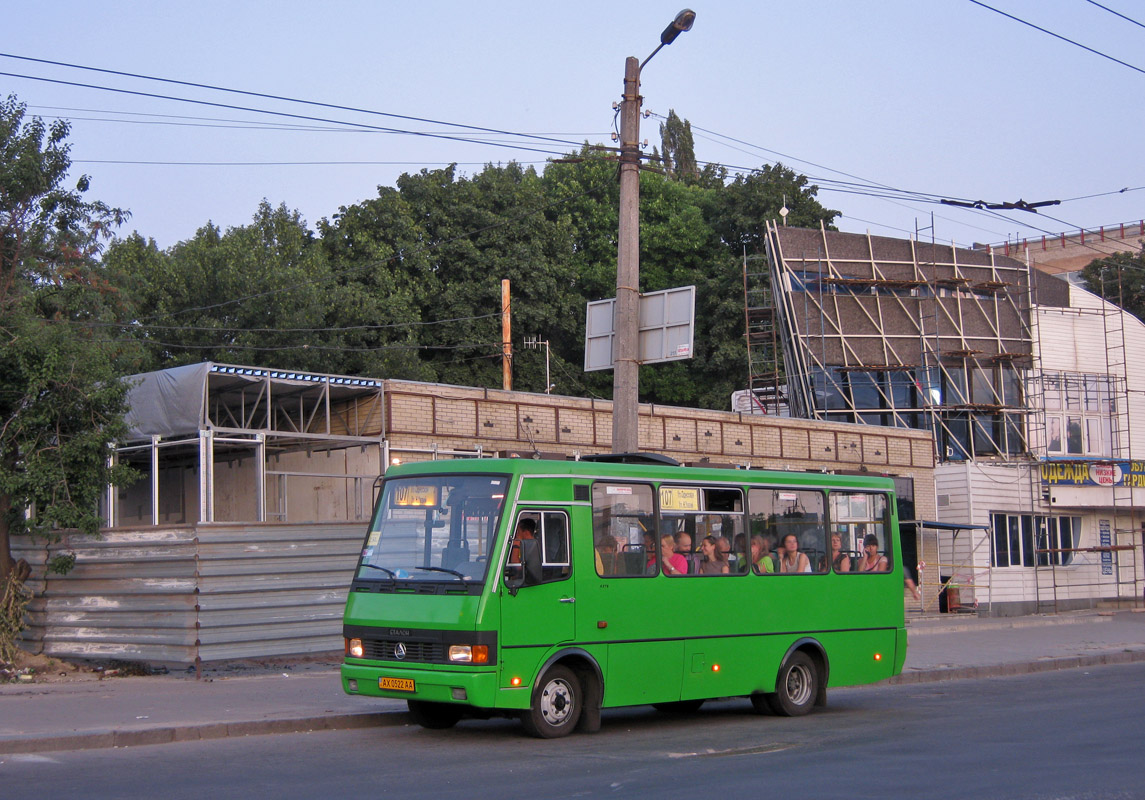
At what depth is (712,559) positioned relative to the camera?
1290 cm

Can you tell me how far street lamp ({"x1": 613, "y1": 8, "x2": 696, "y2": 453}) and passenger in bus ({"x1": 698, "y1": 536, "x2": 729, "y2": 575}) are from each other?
2933 millimetres

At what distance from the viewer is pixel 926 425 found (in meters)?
37.2

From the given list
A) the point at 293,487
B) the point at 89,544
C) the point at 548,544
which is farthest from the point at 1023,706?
the point at 293,487

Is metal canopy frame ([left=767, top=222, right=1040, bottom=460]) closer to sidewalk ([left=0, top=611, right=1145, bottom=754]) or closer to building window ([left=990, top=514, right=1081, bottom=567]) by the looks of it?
building window ([left=990, top=514, right=1081, bottom=567])

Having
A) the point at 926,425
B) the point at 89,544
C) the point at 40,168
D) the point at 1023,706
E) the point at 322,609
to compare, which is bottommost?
the point at 1023,706

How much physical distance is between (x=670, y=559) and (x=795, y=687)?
263cm

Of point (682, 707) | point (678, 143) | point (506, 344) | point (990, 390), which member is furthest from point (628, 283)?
point (678, 143)

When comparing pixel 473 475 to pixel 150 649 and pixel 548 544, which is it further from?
pixel 150 649

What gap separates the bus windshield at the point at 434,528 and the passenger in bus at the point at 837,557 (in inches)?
193

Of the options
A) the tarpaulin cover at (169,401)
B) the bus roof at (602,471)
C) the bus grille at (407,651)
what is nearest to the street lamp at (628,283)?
the bus roof at (602,471)

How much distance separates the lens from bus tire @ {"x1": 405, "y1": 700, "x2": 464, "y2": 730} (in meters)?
11.9

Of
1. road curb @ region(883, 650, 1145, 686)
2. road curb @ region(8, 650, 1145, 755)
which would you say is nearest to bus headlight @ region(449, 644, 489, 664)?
road curb @ region(8, 650, 1145, 755)

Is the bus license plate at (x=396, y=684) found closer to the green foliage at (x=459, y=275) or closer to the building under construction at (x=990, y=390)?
the building under construction at (x=990, y=390)

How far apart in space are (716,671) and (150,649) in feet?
25.9
